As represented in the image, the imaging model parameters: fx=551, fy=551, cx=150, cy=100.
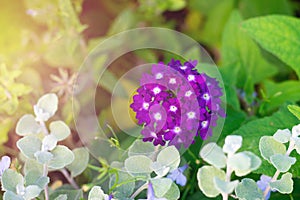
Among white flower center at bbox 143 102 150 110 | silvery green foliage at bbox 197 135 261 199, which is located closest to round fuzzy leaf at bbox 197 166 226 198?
silvery green foliage at bbox 197 135 261 199

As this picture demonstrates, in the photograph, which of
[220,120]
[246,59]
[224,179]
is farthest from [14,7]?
[224,179]

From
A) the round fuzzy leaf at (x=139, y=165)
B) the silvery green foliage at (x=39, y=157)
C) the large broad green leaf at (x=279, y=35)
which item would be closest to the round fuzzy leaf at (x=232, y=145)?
the round fuzzy leaf at (x=139, y=165)

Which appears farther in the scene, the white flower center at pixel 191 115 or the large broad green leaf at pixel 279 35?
the large broad green leaf at pixel 279 35

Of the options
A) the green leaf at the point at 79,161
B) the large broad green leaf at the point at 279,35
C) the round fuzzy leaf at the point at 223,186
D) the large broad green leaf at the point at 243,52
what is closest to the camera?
the round fuzzy leaf at the point at 223,186

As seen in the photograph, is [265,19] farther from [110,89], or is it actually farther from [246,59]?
[110,89]

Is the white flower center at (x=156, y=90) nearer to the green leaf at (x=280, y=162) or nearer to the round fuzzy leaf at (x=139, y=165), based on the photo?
the round fuzzy leaf at (x=139, y=165)
